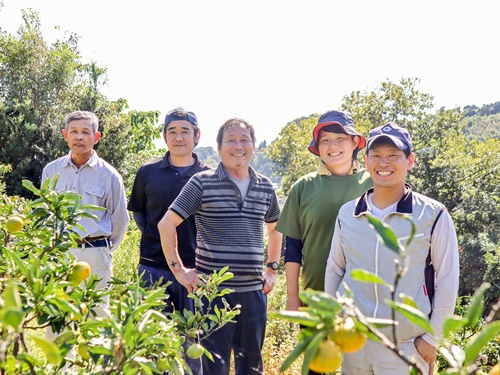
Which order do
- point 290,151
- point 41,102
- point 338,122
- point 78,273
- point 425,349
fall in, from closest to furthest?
point 78,273
point 425,349
point 338,122
point 41,102
point 290,151

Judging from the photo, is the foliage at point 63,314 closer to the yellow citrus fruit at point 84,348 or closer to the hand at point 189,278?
the yellow citrus fruit at point 84,348

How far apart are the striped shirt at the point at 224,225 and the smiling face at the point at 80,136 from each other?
989mm

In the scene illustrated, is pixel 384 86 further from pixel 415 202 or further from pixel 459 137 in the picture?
pixel 415 202

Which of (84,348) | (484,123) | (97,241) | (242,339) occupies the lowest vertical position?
(242,339)

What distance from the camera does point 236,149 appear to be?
276cm

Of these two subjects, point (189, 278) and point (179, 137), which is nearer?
point (189, 278)

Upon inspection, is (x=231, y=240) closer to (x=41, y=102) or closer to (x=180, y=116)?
(x=180, y=116)

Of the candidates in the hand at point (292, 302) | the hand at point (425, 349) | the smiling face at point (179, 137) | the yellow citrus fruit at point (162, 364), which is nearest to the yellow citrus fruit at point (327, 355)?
the yellow citrus fruit at point (162, 364)

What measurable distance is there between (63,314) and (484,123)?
2843 inches

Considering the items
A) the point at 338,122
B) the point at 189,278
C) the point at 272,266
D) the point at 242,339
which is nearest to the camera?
the point at 338,122

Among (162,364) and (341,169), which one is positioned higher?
(341,169)

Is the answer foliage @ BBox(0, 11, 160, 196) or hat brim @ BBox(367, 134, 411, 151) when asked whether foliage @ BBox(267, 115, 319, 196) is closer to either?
foliage @ BBox(0, 11, 160, 196)

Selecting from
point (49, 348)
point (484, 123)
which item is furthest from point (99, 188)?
point (484, 123)

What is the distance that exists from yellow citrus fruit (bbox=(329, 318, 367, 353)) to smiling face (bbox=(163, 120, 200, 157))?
2.58 m
